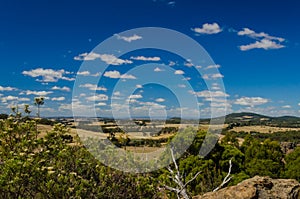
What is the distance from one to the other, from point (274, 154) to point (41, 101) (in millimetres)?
21549

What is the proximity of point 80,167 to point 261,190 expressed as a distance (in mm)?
12094

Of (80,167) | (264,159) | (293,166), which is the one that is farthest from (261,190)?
(293,166)

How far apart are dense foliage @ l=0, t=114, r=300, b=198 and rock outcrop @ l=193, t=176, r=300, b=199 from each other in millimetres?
1296

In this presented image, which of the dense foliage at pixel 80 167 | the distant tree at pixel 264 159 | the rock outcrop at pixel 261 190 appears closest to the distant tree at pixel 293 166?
the dense foliage at pixel 80 167

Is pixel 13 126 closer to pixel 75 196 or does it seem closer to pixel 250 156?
pixel 75 196

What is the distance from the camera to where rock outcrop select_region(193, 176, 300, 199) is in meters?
6.15

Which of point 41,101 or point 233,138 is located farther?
point 233,138

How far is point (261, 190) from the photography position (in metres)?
6.30

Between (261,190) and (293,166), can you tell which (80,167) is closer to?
(261,190)

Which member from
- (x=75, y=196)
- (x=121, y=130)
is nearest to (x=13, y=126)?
(x=75, y=196)

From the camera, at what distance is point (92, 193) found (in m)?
16.4

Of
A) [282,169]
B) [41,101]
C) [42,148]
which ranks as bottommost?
[282,169]

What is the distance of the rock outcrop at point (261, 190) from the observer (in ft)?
20.2

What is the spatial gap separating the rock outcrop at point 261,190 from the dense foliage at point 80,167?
4.25 ft
